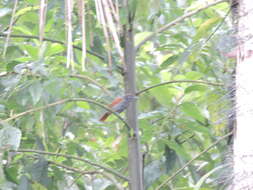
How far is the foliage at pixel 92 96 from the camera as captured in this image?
159 centimetres

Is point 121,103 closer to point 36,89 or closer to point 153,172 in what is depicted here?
point 36,89

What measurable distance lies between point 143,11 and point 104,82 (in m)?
0.88

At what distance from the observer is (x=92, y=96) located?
1.97 m

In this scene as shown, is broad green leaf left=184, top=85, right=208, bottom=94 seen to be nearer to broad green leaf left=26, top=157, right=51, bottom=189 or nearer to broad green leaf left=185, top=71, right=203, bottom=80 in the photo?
broad green leaf left=185, top=71, right=203, bottom=80

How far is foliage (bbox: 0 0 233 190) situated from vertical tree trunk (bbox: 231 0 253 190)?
0.38 m

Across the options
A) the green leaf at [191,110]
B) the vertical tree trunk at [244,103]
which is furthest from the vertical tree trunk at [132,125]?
the vertical tree trunk at [244,103]

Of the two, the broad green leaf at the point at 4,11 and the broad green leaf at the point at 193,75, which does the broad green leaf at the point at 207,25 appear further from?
the broad green leaf at the point at 4,11

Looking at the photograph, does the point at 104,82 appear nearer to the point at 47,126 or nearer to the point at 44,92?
the point at 47,126

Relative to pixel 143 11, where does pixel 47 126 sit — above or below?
below

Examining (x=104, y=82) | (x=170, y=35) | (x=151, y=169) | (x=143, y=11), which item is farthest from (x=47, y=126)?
(x=143, y=11)

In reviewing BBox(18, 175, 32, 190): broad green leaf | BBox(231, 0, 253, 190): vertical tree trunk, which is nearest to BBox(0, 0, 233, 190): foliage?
BBox(18, 175, 32, 190): broad green leaf

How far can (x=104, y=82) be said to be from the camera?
6.38ft

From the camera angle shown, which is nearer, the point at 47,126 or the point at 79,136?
the point at 47,126

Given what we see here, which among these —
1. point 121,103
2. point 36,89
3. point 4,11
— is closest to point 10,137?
point 36,89
